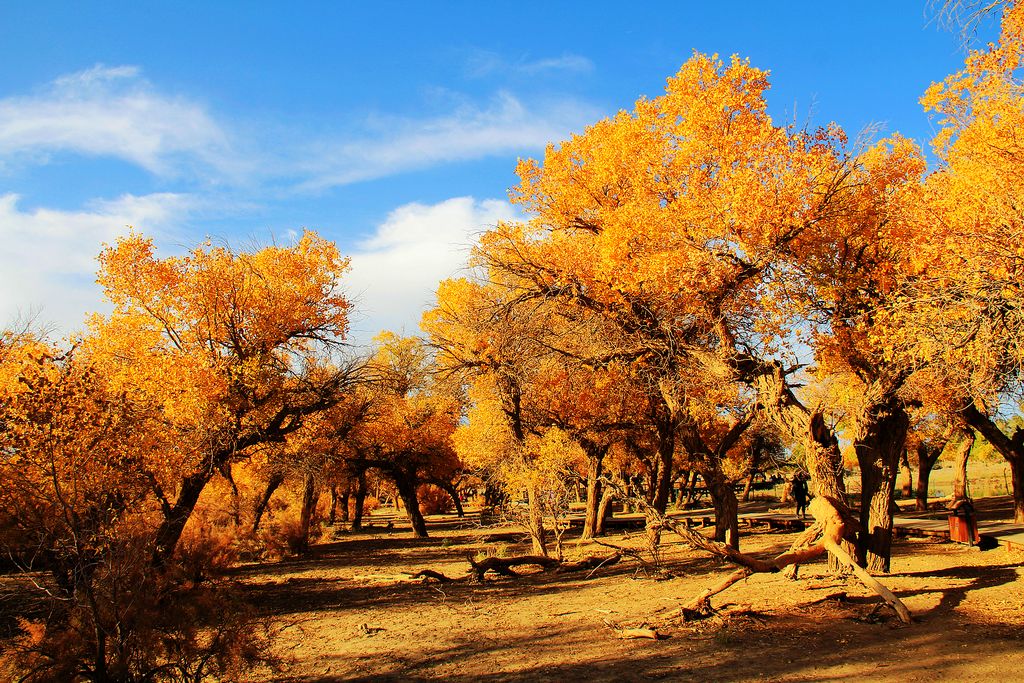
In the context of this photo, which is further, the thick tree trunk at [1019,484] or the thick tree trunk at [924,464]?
the thick tree trunk at [924,464]

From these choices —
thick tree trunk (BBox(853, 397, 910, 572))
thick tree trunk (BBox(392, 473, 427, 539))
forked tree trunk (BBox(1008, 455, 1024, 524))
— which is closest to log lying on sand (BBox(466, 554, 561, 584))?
thick tree trunk (BBox(853, 397, 910, 572))

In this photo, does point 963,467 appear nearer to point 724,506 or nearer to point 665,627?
point 724,506

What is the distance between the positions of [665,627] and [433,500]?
1972 inches

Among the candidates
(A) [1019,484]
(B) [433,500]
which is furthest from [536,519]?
(B) [433,500]

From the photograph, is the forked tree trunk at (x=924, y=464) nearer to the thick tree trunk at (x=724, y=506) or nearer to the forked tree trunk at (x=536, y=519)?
the thick tree trunk at (x=724, y=506)

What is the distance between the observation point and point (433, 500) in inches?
2292

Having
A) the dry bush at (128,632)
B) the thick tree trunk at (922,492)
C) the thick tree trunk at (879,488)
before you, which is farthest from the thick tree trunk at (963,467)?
the dry bush at (128,632)

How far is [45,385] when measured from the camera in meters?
12.9

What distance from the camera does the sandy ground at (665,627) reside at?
7.83 metres

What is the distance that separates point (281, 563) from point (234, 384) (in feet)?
31.2

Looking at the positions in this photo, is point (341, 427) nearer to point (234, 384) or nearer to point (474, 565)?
point (234, 384)

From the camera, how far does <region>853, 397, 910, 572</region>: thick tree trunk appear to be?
12.6 metres

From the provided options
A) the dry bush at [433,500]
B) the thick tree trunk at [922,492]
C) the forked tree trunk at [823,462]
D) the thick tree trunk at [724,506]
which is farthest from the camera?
the dry bush at [433,500]

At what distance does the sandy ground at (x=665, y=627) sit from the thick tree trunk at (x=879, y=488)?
683 millimetres
